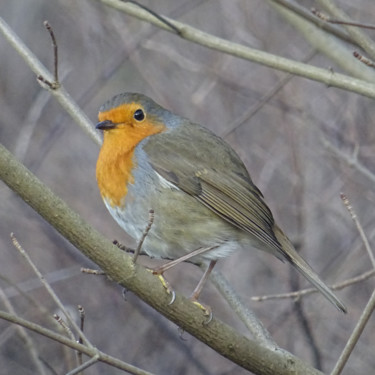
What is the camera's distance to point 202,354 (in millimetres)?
6023

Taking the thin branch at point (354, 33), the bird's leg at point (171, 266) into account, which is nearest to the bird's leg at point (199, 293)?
the bird's leg at point (171, 266)

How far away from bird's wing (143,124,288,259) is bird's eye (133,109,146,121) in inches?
4.5

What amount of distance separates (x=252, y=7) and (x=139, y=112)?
3.29 m

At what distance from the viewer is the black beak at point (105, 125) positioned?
3910 mm

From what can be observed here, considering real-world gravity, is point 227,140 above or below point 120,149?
above

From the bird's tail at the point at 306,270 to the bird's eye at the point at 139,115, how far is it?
886 millimetres

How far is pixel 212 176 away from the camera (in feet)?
13.2

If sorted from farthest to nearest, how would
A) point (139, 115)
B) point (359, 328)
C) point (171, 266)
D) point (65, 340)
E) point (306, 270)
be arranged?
point (139, 115), point (306, 270), point (171, 266), point (359, 328), point (65, 340)

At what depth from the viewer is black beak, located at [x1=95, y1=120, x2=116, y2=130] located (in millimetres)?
3910

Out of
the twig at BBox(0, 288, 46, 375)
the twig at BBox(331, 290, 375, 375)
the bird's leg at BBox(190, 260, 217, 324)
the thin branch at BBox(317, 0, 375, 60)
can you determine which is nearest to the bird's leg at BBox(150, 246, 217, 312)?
the bird's leg at BBox(190, 260, 217, 324)

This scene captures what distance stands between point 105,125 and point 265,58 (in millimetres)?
841

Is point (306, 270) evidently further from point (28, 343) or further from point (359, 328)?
point (28, 343)

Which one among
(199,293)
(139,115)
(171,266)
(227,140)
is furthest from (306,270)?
(227,140)

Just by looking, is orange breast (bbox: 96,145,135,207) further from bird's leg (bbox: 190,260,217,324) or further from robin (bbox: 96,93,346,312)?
bird's leg (bbox: 190,260,217,324)
